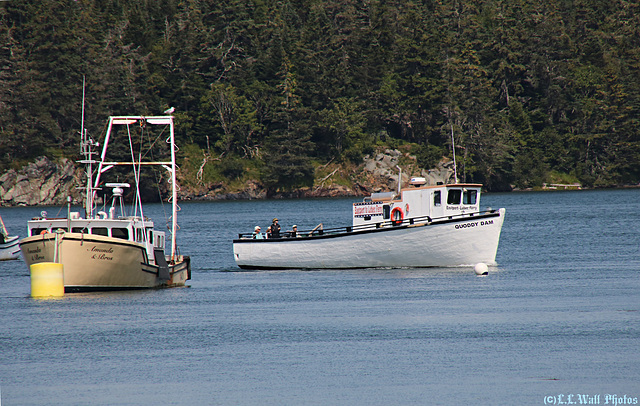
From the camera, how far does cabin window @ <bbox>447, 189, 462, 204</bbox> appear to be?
157ft

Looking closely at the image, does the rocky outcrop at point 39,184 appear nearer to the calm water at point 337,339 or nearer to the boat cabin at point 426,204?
the calm water at point 337,339

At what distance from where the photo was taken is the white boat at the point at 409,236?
46500 millimetres

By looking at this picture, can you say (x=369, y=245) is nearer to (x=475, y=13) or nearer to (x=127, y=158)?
(x=127, y=158)

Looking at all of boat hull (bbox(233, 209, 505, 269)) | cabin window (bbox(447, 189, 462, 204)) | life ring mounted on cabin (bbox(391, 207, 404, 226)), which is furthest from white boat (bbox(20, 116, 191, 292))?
cabin window (bbox(447, 189, 462, 204))

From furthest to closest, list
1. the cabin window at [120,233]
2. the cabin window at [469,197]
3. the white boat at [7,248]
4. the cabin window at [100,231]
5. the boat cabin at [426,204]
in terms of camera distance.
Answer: the white boat at [7,248] → the cabin window at [469,197] → the boat cabin at [426,204] → the cabin window at [120,233] → the cabin window at [100,231]

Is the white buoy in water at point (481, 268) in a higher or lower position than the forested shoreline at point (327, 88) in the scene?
lower

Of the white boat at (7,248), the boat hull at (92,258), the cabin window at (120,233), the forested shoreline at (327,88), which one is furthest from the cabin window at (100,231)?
the forested shoreline at (327,88)

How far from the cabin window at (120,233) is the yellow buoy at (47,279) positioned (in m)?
2.77

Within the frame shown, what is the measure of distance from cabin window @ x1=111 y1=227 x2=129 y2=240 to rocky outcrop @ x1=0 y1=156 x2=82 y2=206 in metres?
101

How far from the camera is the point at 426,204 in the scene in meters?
48.1

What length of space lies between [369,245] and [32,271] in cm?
1767

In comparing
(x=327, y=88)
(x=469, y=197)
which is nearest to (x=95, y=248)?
(x=469, y=197)

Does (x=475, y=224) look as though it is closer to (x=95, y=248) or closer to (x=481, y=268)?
(x=481, y=268)

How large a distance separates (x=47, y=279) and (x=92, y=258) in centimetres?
234
